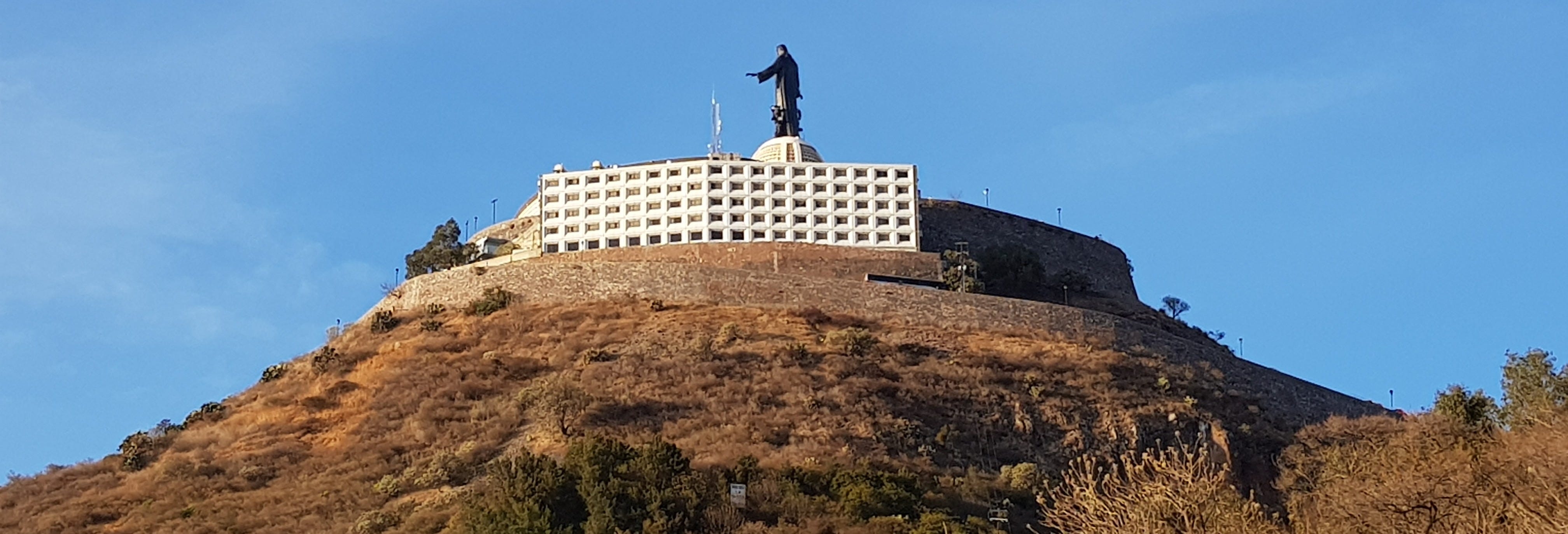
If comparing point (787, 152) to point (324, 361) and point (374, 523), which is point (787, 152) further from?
point (374, 523)

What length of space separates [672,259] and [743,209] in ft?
8.48

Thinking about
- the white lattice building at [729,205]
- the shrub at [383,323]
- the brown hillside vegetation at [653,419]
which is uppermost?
the white lattice building at [729,205]

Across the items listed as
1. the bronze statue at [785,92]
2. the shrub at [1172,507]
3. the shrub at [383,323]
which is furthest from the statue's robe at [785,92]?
the shrub at [1172,507]

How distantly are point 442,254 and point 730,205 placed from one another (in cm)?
948

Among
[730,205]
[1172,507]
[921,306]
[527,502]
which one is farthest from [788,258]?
[1172,507]

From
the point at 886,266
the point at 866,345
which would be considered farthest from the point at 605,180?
the point at 866,345

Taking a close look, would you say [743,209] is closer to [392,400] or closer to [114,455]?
[392,400]

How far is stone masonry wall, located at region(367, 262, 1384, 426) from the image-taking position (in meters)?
49.1

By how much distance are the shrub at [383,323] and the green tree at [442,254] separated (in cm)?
531

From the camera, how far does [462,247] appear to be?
59.8 meters

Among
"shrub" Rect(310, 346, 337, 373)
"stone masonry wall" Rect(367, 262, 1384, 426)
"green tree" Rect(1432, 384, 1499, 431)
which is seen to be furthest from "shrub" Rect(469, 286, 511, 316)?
"green tree" Rect(1432, 384, 1499, 431)

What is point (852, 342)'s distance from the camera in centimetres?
4581

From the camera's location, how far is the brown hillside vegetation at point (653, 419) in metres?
39.4

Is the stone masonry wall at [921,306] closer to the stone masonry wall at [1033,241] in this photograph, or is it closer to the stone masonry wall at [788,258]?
the stone masonry wall at [788,258]
